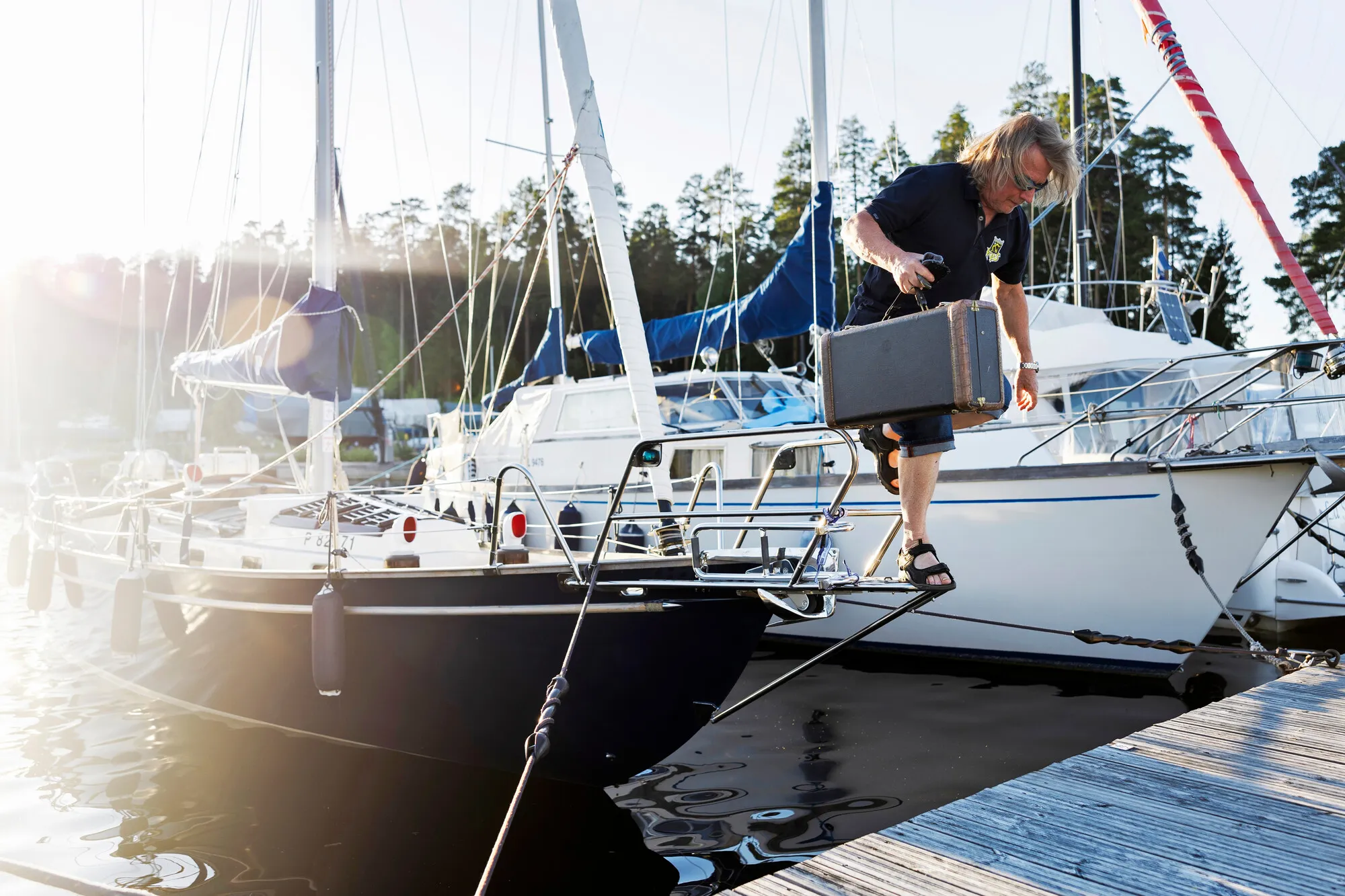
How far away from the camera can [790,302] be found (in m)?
9.24

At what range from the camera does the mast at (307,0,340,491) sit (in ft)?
23.7

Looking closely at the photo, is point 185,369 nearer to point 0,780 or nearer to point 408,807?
point 0,780

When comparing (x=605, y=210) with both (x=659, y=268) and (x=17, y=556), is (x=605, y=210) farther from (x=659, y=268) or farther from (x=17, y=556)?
(x=659, y=268)

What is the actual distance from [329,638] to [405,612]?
0.51 meters

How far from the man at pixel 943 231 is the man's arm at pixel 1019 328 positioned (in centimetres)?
22

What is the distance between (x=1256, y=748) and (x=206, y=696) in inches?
257

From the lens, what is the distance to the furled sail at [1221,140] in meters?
6.40

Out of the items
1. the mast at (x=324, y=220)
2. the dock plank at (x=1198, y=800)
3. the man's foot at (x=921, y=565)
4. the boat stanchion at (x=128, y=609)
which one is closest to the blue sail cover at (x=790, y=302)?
the mast at (x=324, y=220)

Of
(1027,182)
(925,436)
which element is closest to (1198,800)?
(925,436)

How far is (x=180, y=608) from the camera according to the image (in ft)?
21.6

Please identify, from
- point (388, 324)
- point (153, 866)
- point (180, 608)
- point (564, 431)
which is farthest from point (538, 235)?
point (153, 866)

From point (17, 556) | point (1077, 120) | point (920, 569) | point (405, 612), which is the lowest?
point (17, 556)

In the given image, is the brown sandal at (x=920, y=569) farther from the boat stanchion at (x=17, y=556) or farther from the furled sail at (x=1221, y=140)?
the boat stanchion at (x=17, y=556)

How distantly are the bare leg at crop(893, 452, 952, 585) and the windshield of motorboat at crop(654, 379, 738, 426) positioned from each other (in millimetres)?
6720
